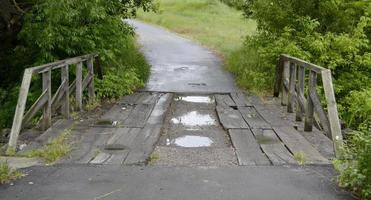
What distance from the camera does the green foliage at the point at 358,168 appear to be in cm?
522

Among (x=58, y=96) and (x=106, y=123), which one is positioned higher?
(x=58, y=96)

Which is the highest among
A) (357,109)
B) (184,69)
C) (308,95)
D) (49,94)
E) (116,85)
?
(308,95)

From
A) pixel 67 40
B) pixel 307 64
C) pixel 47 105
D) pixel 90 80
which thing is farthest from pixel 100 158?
pixel 67 40

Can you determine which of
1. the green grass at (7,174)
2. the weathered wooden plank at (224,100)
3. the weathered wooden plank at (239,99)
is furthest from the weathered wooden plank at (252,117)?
the green grass at (7,174)

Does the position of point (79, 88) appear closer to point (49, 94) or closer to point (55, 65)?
point (55, 65)

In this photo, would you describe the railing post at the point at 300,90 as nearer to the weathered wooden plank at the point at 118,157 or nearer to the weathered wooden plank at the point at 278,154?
the weathered wooden plank at the point at 278,154

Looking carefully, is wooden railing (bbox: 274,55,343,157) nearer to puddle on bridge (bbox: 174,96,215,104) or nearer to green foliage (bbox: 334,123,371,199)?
green foliage (bbox: 334,123,371,199)

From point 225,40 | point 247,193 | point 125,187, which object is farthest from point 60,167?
point 225,40

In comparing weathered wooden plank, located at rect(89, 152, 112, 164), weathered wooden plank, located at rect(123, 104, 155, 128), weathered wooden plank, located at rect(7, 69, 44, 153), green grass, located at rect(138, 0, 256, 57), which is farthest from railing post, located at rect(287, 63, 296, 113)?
green grass, located at rect(138, 0, 256, 57)

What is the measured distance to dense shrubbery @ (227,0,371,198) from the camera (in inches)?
518

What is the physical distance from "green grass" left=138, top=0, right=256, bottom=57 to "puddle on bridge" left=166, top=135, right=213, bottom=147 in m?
11.2

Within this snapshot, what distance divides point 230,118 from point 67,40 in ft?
13.4

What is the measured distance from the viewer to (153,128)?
889 cm

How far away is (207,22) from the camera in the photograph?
40094 millimetres
